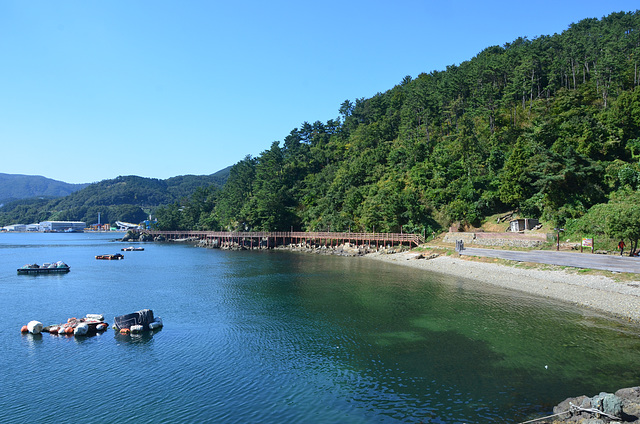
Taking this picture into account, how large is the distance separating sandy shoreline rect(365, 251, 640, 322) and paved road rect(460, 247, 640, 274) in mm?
1648

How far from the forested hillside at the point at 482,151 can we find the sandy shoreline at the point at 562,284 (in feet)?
47.8

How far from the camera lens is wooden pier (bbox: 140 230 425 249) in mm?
70312

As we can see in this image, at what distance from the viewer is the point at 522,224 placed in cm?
5334

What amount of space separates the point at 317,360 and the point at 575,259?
2981cm

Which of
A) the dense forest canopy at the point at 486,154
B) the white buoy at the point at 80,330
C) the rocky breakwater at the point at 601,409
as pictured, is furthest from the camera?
the dense forest canopy at the point at 486,154

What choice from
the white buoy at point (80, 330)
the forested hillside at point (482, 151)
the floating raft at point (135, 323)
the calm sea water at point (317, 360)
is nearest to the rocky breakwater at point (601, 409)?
the calm sea water at point (317, 360)

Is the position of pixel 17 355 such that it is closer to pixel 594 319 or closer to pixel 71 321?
pixel 71 321

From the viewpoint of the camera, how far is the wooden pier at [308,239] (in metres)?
70.3

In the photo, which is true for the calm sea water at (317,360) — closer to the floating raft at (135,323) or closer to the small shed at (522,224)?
the floating raft at (135,323)

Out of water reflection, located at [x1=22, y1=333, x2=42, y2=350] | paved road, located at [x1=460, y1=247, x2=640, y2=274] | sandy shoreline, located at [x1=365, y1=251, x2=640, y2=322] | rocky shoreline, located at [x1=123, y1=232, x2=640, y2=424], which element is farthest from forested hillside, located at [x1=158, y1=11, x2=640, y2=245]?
water reflection, located at [x1=22, y1=333, x2=42, y2=350]

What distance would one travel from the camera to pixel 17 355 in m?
20.2

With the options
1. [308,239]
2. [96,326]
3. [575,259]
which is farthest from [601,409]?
[308,239]

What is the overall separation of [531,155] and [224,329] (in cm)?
5306

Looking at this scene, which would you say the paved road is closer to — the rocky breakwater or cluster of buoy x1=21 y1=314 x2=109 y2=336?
the rocky breakwater
